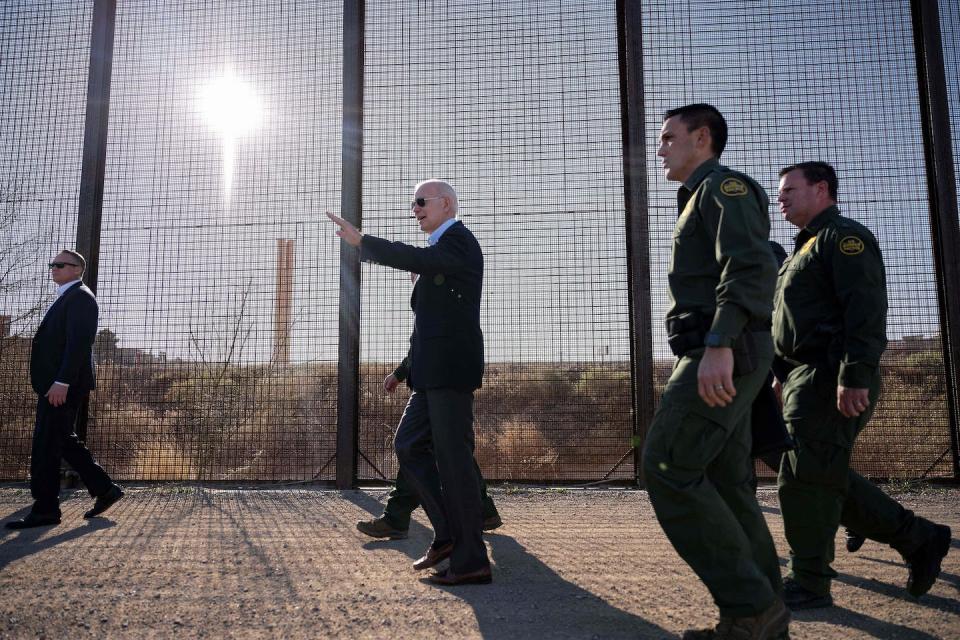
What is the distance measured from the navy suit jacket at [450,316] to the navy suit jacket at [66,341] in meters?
2.75

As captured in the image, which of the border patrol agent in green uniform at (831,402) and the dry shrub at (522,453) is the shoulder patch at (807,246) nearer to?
the border patrol agent in green uniform at (831,402)

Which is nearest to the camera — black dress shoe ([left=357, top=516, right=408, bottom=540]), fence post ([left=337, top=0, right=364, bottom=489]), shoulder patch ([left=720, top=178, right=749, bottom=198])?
shoulder patch ([left=720, top=178, right=749, bottom=198])

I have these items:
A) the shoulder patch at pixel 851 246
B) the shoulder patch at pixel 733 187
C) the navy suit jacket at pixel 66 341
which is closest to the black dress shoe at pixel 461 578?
the shoulder patch at pixel 733 187

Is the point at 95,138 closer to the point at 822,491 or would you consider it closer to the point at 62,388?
the point at 62,388

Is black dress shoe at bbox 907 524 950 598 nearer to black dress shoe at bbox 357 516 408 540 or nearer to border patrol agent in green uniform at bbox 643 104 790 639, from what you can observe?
border patrol agent in green uniform at bbox 643 104 790 639

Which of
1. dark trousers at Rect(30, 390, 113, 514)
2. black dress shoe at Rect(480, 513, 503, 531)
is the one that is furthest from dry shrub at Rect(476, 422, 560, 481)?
dark trousers at Rect(30, 390, 113, 514)

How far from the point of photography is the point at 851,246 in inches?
107

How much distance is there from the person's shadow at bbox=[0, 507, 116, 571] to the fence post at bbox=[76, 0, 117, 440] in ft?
6.21

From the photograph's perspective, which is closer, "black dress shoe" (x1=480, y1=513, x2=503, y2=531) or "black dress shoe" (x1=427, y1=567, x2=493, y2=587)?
"black dress shoe" (x1=427, y1=567, x2=493, y2=587)

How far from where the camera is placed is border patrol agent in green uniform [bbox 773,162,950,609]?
2549mm

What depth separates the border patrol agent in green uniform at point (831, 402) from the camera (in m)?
2.55

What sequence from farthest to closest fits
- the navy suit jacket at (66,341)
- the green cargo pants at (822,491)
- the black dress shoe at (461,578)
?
1. the navy suit jacket at (66,341)
2. the black dress shoe at (461,578)
3. the green cargo pants at (822,491)

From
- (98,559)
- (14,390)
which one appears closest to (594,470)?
(98,559)

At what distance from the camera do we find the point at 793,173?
303 cm
